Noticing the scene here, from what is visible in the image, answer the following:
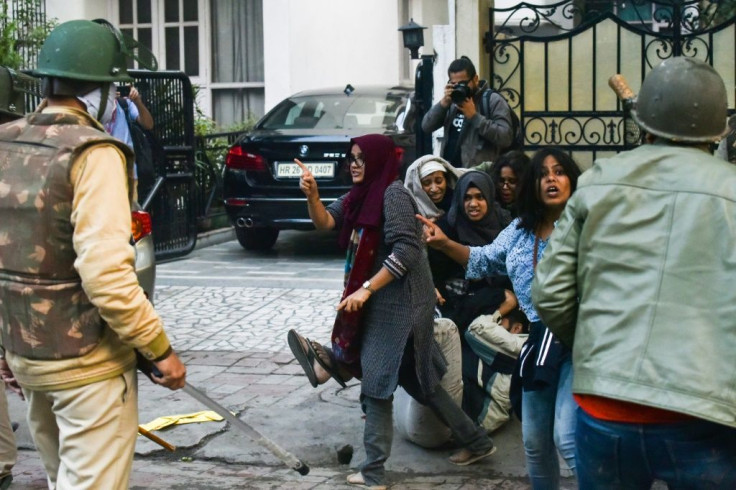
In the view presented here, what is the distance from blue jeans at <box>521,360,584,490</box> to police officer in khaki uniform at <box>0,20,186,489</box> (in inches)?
55.4

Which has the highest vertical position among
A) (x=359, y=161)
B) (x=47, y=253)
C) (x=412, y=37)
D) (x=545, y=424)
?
(x=412, y=37)

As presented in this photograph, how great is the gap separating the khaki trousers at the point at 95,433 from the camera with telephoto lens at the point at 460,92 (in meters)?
4.42

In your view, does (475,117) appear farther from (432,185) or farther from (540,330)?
(540,330)

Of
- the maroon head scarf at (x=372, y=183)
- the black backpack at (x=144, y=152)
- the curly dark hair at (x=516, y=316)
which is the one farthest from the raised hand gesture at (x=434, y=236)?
the black backpack at (x=144, y=152)

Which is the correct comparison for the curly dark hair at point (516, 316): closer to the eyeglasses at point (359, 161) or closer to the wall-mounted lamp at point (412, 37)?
the eyeglasses at point (359, 161)

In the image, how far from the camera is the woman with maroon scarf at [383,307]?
19.2ft

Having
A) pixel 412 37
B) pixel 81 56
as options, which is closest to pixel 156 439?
pixel 81 56

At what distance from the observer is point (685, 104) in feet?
11.2

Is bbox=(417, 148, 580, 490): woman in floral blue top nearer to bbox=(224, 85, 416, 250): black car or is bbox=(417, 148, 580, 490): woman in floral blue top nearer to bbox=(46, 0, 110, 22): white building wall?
bbox=(224, 85, 416, 250): black car

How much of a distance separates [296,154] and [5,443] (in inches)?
266

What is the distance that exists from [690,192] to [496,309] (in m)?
3.22

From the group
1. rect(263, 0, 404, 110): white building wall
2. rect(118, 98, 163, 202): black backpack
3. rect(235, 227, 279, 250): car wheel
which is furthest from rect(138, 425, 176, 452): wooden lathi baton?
rect(263, 0, 404, 110): white building wall

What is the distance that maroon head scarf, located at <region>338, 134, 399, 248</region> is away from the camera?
592 cm

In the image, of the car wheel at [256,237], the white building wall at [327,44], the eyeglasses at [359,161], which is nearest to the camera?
the eyeglasses at [359,161]
